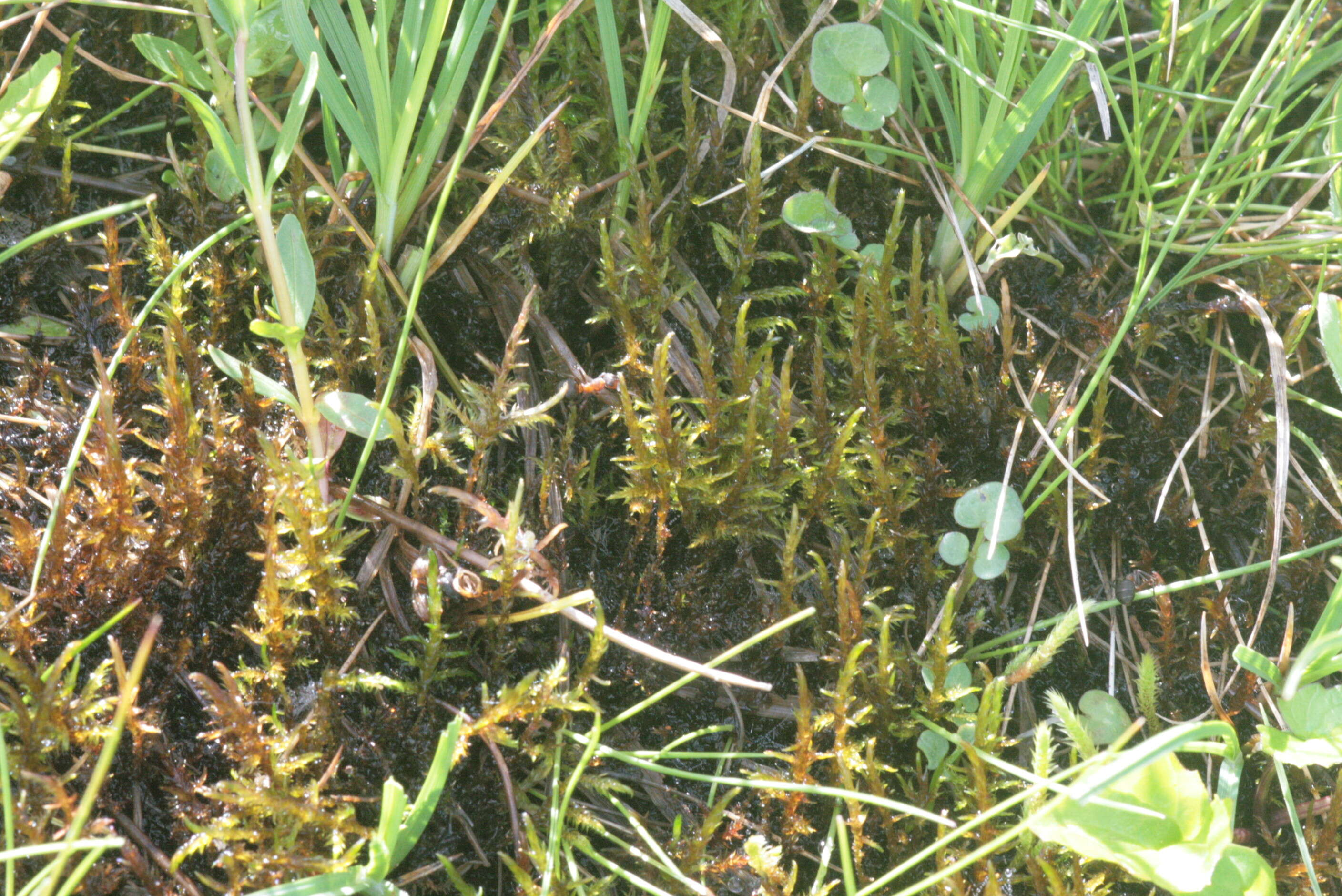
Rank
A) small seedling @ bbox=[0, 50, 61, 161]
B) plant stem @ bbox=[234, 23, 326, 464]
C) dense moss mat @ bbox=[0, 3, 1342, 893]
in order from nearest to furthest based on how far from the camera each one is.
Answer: plant stem @ bbox=[234, 23, 326, 464]
dense moss mat @ bbox=[0, 3, 1342, 893]
small seedling @ bbox=[0, 50, 61, 161]

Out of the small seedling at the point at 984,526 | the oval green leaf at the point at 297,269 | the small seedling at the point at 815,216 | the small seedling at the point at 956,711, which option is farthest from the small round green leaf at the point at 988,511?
the oval green leaf at the point at 297,269

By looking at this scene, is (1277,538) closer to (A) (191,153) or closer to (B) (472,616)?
(B) (472,616)

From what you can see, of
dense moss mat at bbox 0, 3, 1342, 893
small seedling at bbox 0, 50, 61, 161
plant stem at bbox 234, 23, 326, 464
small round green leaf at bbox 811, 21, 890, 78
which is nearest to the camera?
plant stem at bbox 234, 23, 326, 464

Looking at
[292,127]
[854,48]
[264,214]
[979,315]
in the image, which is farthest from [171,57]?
[979,315]

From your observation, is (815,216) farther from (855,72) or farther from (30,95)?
(30,95)

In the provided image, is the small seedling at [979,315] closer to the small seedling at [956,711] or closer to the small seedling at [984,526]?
the small seedling at [984,526]

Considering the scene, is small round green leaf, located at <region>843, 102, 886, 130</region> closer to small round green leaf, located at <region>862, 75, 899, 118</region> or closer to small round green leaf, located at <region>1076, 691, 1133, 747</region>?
small round green leaf, located at <region>862, 75, 899, 118</region>

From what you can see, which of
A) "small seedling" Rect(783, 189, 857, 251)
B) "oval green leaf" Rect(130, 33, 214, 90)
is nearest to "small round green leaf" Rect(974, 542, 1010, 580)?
"small seedling" Rect(783, 189, 857, 251)

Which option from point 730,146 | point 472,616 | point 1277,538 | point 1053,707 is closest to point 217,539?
point 472,616
